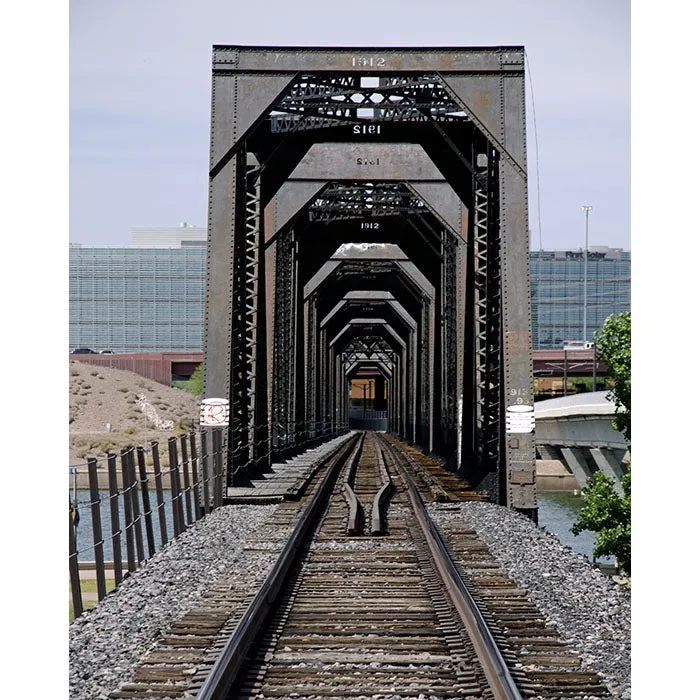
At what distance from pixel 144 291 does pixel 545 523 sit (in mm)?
82091

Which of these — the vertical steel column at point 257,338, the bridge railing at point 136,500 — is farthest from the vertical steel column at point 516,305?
the vertical steel column at point 257,338

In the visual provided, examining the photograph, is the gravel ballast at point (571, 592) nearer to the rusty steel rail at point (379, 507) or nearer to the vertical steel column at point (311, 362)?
the rusty steel rail at point (379, 507)

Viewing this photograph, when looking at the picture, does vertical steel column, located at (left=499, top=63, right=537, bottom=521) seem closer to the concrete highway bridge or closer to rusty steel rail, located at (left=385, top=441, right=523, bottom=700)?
rusty steel rail, located at (left=385, top=441, right=523, bottom=700)

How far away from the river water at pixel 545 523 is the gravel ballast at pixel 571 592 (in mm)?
10973

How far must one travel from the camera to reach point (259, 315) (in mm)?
20516

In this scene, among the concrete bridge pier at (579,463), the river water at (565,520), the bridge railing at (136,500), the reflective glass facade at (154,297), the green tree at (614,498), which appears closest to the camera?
the bridge railing at (136,500)

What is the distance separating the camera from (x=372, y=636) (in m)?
7.49

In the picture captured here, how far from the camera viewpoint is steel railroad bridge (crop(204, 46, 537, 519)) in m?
16.0

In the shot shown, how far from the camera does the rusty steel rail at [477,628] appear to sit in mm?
5996

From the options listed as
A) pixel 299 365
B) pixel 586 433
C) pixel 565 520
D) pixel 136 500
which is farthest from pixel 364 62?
pixel 565 520

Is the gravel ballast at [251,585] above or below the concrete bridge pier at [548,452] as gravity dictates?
above
